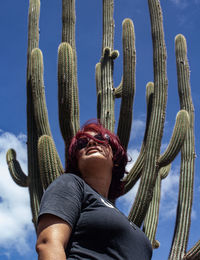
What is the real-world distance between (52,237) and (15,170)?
4743mm

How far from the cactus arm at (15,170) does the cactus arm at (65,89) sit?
47.1 inches

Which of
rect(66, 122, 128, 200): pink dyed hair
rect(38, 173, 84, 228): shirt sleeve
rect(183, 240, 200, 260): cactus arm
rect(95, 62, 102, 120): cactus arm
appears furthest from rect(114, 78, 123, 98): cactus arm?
rect(38, 173, 84, 228): shirt sleeve

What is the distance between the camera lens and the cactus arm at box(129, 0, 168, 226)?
15.2 feet

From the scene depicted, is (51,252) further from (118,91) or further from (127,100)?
(118,91)

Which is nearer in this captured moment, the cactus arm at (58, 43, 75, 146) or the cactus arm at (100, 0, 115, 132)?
the cactus arm at (58, 43, 75, 146)

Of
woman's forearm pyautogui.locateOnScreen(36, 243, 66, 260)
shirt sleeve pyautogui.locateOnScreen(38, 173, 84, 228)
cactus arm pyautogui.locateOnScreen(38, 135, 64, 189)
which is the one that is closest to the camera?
woman's forearm pyautogui.locateOnScreen(36, 243, 66, 260)

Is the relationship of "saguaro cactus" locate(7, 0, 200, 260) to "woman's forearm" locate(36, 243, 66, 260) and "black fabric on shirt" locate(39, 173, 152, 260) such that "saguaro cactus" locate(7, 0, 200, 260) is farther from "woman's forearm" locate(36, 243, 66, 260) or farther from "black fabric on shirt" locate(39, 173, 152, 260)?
"woman's forearm" locate(36, 243, 66, 260)

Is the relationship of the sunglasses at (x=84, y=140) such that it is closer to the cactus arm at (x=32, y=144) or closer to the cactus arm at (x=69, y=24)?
the cactus arm at (x=32, y=144)

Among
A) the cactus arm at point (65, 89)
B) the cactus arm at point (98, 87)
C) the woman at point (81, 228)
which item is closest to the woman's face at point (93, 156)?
the woman at point (81, 228)

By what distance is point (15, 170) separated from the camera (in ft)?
19.2

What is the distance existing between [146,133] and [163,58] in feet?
3.77

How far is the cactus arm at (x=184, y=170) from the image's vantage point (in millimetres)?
5473

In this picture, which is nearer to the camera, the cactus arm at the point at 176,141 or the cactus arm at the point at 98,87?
the cactus arm at the point at 176,141

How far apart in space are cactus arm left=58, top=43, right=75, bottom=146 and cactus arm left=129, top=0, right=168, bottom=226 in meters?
1.06
